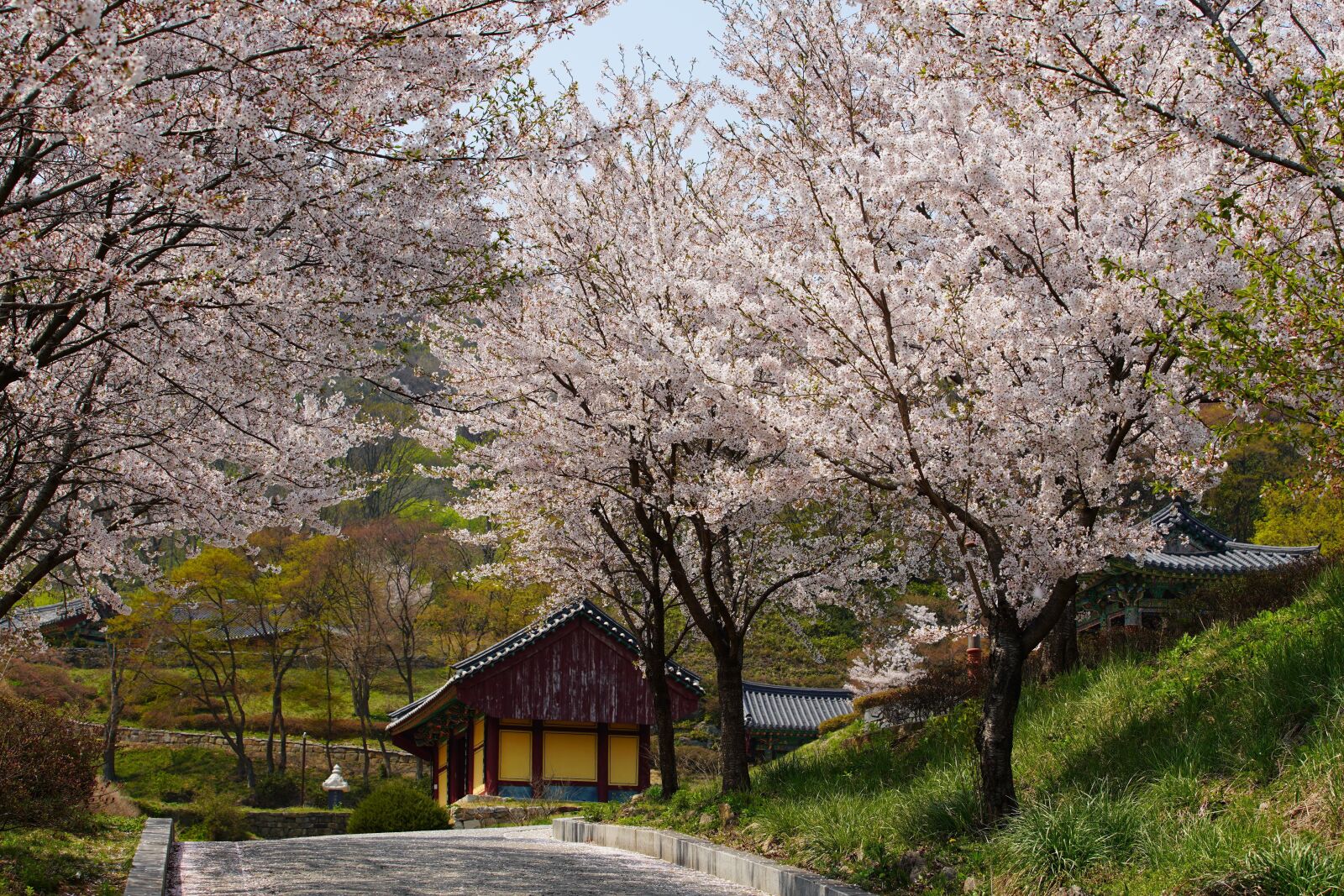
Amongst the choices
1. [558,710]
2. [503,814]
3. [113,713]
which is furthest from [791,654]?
[113,713]

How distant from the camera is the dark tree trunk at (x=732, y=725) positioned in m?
12.4

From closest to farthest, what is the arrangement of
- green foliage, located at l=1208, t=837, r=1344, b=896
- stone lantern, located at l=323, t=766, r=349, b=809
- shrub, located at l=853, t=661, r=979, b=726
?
green foliage, located at l=1208, t=837, r=1344, b=896
shrub, located at l=853, t=661, r=979, b=726
stone lantern, located at l=323, t=766, r=349, b=809

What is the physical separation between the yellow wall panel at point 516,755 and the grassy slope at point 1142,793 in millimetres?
16921

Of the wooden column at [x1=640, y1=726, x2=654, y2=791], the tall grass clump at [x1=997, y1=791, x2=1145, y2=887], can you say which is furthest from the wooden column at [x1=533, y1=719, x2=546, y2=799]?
the tall grass clump at [x1=997, y1=791, x2=1145, y2=887]

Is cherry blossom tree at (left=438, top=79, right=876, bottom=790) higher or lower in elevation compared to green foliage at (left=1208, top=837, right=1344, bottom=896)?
higher

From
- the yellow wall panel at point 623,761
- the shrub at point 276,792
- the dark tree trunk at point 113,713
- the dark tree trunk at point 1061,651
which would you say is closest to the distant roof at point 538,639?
the yellow wall panel at point 623,761

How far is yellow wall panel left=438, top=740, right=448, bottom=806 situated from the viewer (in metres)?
32.2

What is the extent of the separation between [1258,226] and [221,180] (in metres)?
6.36

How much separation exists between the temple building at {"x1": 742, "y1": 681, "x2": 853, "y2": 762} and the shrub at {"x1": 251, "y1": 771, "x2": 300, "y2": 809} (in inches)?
664

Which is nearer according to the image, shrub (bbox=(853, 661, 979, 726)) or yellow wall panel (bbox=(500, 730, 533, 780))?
shrub (bbox=(853, 661, 979, 726))

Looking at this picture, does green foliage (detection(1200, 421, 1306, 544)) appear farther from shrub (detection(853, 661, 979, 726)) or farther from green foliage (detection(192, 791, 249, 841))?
green foliage (detection(192, 791, 249, 841))

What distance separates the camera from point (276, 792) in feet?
127

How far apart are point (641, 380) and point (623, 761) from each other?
65.9 feet

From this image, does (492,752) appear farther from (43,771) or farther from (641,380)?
(641,380)
